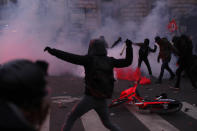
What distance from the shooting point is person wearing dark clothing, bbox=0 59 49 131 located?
1170 mm

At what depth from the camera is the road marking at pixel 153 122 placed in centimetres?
456

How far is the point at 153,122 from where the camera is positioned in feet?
16.0

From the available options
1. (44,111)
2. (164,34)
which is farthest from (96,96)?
(164,34)

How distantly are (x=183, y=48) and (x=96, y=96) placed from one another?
5.76 metres

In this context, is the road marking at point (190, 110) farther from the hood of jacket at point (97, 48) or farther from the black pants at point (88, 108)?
the hood of jacket at point (97, 48)

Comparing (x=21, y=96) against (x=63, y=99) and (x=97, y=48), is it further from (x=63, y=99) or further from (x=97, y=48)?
(x=63, y=99)

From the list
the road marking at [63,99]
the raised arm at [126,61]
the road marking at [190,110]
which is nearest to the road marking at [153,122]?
the road marking at [190,110]

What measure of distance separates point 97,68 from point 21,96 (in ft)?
6.54

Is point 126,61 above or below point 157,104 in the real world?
above

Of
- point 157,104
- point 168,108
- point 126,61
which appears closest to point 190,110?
point 168,108

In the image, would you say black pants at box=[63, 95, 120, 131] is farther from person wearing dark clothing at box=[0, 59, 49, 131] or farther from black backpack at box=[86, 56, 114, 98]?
person wearing dark clothing at box=[0, 59, 49, 131]

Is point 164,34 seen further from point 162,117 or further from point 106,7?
point 162,117

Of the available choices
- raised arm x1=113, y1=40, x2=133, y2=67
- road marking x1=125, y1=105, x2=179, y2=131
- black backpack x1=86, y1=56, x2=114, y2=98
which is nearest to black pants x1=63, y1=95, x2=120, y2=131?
black backpack x1=86, y1=56, x2=114, y2=98

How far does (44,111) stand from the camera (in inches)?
53.1
